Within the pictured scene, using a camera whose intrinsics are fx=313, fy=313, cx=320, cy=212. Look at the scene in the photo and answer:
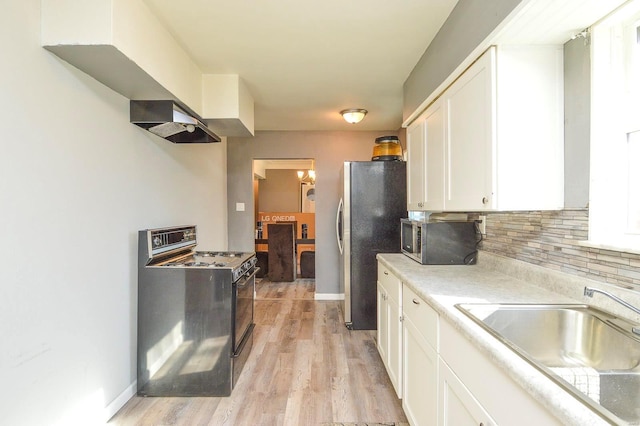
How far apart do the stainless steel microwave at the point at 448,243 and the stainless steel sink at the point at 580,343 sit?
3.07ft

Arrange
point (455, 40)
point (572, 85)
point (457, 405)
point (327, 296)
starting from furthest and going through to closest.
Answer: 1. point (327, 296)
2. point (455, 40)
3. point (572, 85)
4. point (457, 405)

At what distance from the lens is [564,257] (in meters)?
1.45

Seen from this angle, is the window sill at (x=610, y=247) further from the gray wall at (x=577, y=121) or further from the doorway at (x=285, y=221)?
the doorway at (x=285, y=221)

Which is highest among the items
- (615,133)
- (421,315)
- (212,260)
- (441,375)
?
(615,133)

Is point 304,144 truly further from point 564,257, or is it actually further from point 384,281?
point 564,257

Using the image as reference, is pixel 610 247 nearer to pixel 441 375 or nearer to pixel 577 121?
pixel 577 121

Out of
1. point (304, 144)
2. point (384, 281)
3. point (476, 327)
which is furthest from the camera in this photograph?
point (304, 144)

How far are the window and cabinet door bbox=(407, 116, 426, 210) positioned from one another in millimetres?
1089

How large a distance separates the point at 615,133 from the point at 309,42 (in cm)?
177

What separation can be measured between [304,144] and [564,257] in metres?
3.57

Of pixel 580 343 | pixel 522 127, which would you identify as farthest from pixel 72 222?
pixel 580 343

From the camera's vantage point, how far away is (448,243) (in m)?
2.22

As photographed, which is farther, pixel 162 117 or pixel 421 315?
pixel 162 117

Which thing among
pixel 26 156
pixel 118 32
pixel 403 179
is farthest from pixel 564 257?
pixel 26 156
